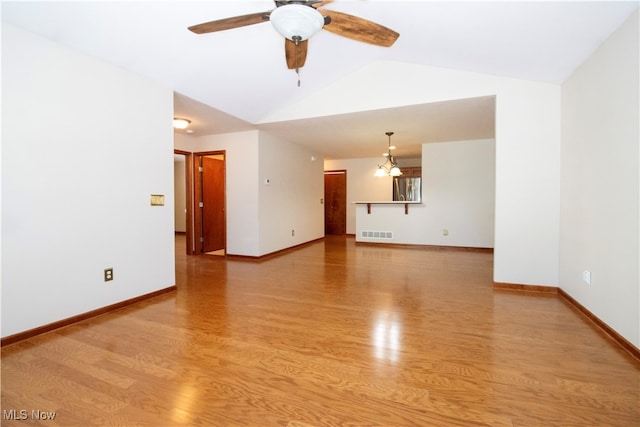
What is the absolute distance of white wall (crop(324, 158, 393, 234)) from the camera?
8391 millimetres

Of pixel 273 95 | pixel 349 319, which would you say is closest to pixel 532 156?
pixel 349 319

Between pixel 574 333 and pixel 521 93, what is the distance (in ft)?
8.40

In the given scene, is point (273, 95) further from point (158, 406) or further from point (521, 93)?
point (158, 406)

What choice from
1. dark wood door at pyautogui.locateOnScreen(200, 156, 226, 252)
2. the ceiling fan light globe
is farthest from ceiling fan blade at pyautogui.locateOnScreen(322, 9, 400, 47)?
dark wood door at pyautogui.locateOnScreen(200, 156, 226, 252)

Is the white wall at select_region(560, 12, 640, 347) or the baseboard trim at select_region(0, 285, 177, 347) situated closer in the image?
the white wall at select_region(560, 12, 640, 347)

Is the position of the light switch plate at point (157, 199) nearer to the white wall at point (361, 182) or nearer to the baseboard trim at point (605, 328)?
the baseboard trim at point (605, 328)

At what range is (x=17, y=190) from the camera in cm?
223

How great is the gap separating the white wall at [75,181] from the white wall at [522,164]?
10.8 feet

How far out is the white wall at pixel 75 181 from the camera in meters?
2.23

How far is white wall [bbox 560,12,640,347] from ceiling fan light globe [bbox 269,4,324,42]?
218 cm

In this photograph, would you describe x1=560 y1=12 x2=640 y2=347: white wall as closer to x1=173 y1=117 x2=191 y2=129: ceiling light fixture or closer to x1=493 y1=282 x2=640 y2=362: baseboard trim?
x1=493 y1=282 x2=640 y2=362: baseboard trim

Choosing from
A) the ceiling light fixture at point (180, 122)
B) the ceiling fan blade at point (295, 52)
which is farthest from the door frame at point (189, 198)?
the ceiling fan blade at point (295, 52)

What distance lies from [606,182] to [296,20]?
264 cm

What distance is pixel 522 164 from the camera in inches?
136
